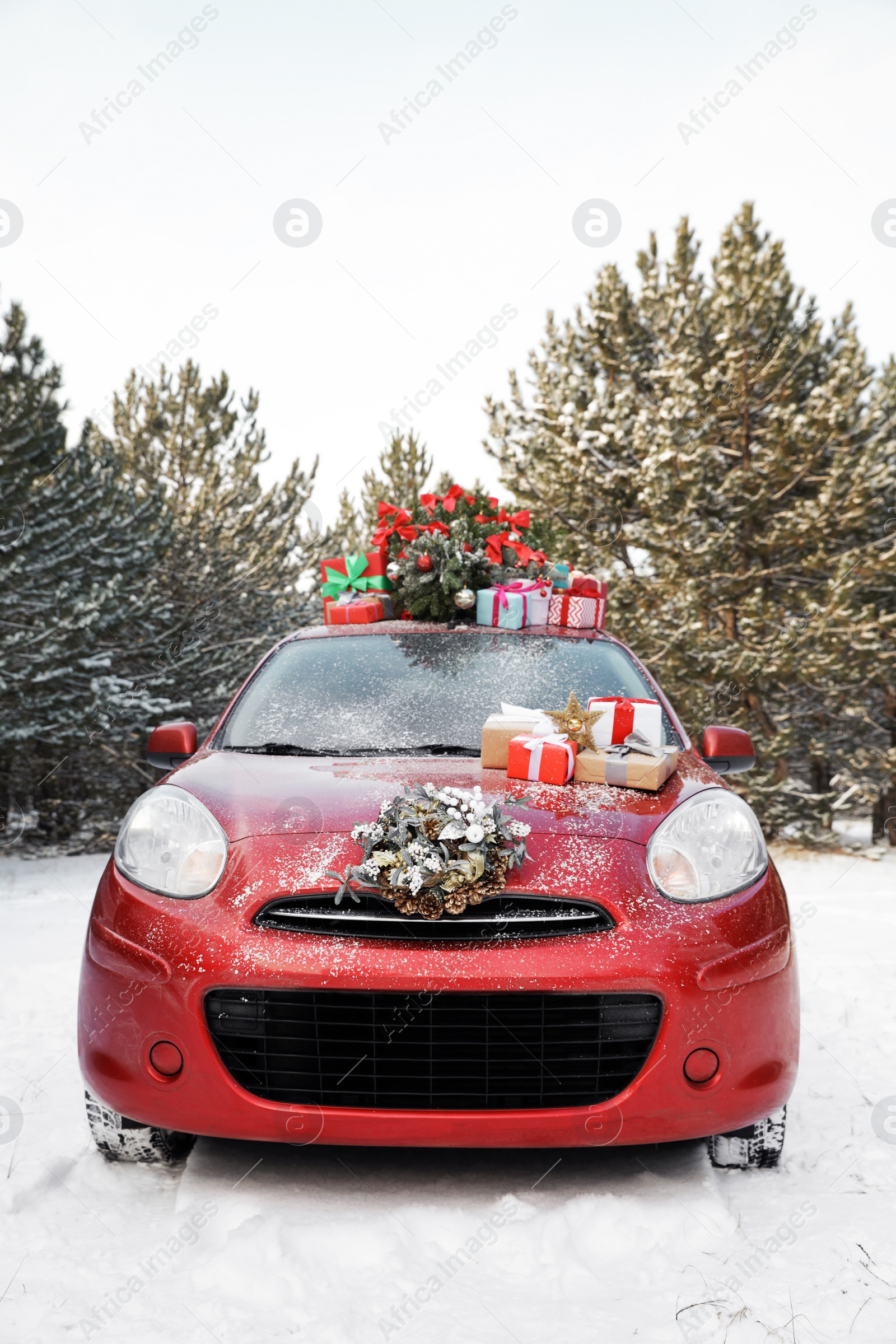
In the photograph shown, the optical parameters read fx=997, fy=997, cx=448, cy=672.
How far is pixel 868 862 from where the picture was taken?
534 inches

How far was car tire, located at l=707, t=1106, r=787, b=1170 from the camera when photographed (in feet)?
8.74

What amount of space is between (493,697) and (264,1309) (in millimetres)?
2032

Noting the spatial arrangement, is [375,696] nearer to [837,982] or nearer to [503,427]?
[837,982]

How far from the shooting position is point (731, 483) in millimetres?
15602

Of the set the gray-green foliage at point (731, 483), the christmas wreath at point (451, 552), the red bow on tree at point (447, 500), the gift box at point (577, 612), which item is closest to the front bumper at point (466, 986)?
the gift box at point (577, 612)

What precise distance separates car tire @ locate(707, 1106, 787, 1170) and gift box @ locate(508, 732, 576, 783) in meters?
1.05

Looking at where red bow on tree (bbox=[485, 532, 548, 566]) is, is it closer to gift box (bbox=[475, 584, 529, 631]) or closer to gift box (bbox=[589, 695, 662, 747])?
gift box (bbox=[475, 584, 529, 631])

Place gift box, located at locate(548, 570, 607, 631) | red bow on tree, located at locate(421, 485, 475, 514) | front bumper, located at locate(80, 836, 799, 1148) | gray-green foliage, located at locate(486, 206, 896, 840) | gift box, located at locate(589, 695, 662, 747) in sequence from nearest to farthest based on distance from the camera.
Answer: front bumper, located at locate(80, 836, 799, 1148)
gift box, located at locate(589, 695, 662, 747)
gift box, located at locate(548, 570, 607, 631)
red bow on tree, located at locate(421, 485, 475, 514)
gray-green foliage, located at locate(486, 206, 896, 840)

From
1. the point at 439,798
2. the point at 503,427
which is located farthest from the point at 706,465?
the point at 439,798

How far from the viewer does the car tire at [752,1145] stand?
2.66 meters

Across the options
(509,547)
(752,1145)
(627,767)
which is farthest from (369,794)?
(509,547)

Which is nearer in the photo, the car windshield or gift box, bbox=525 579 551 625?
the car windshield

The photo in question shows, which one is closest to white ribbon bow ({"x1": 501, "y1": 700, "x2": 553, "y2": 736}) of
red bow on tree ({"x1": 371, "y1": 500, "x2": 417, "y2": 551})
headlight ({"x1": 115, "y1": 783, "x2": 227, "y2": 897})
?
headlight ({"x1": 115, "y1": 783, "x2": 227, "y2": 897})

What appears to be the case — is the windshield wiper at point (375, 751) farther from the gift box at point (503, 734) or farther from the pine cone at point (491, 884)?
the pine cone at point (491, 884)
